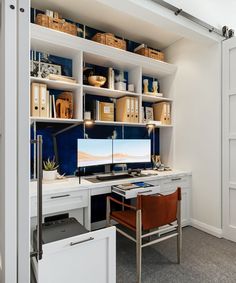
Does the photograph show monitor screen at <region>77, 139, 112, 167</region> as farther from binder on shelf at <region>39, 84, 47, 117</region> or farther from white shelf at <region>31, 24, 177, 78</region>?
white shelf at <region>31, 24, 177, 78</region>

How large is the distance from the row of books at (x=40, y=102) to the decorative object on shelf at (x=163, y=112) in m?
1.66

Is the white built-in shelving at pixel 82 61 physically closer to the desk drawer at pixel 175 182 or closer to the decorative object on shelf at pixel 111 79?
the decorative object on shelf at pixel 111 79

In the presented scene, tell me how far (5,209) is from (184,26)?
2.38m

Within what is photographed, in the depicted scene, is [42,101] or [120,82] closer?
[42,101]

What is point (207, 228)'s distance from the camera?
2713 mm

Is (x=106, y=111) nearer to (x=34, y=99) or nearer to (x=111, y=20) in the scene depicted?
(x=34, y=99)

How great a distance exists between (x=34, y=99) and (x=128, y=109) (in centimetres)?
117

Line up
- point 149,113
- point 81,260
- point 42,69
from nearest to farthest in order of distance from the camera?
point 81,260
point 42,69
point 149,113

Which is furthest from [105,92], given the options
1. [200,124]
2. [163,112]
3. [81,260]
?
[81,260]

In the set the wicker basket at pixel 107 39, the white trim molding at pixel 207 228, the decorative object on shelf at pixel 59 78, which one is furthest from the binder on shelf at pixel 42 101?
the white trim molding at pixel 207 228

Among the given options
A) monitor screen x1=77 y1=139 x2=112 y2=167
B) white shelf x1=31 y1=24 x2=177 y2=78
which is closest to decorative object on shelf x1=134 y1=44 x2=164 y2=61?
white shelf x1=31 y1=24 x2=177 y2=78

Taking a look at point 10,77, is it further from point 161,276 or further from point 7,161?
point 161,276

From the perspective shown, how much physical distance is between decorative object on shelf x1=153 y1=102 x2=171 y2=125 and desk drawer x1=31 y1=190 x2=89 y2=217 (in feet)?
5.49

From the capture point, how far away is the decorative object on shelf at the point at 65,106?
2.36m
